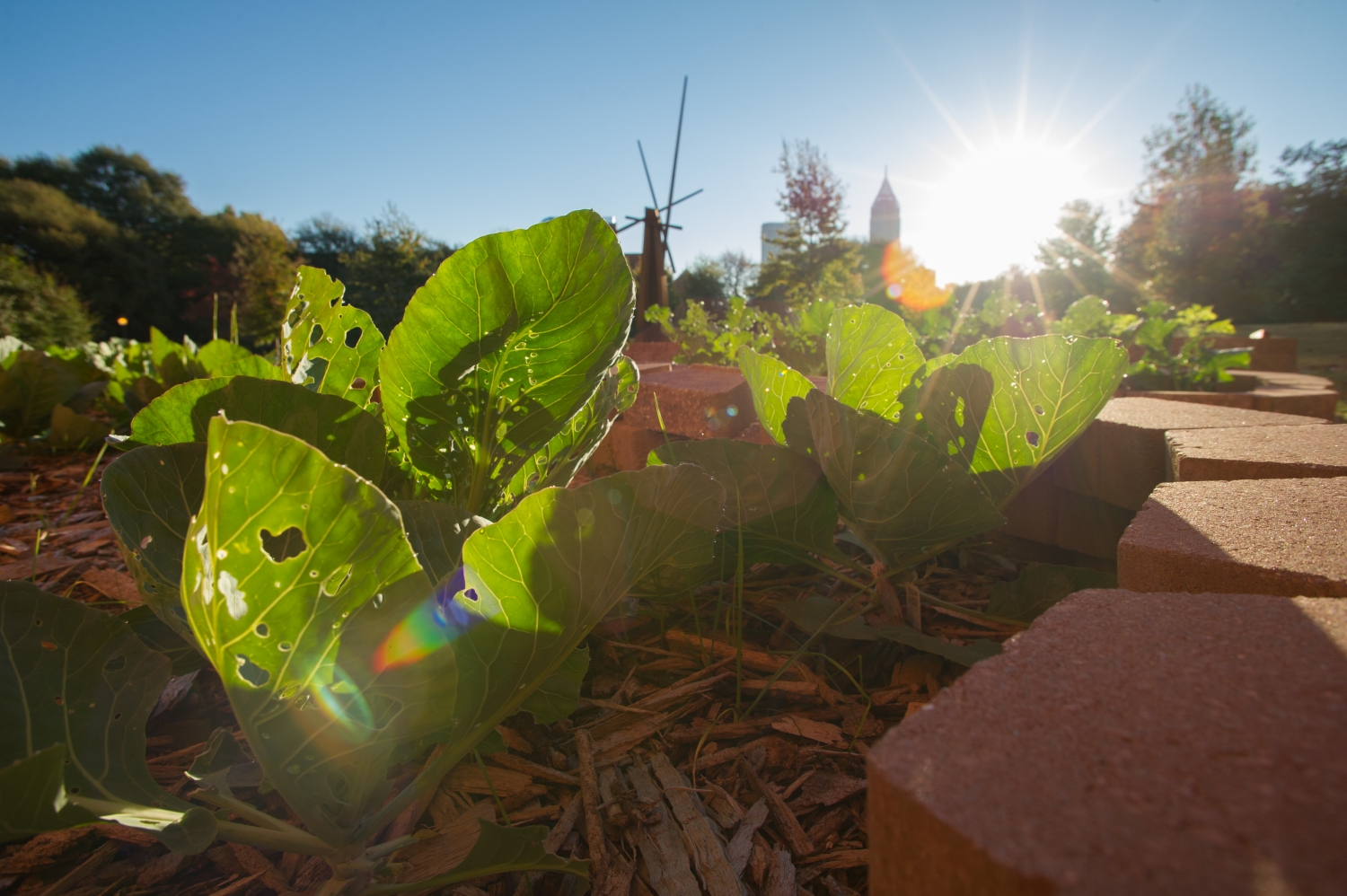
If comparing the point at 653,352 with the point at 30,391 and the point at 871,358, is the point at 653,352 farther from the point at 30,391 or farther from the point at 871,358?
the point at 871,358

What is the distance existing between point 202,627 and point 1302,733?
29.4 inches

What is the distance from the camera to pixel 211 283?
2114 cm

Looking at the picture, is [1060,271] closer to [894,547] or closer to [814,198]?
[814,198]

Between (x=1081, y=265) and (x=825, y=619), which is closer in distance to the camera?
(x=825, y=619)

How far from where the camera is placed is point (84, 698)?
611mm

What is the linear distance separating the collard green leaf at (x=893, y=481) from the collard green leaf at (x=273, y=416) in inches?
22.9

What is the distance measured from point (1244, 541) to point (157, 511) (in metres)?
1.18

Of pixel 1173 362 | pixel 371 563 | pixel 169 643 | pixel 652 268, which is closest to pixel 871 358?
pixel 371 563

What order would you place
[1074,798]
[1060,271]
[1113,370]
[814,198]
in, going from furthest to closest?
[1060,271], [814,198], [1113,370], [1074,798]

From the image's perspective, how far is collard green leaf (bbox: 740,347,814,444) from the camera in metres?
1.02

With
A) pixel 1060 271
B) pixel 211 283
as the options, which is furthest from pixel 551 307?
pixel 1060 271

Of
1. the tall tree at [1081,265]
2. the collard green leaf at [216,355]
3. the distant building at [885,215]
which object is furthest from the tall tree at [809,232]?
the distant building at [885,215]

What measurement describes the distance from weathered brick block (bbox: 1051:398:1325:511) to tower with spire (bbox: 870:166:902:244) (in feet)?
223

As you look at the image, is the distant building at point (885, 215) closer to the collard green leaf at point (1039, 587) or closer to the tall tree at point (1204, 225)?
the tall tree at point (1204, 225)
